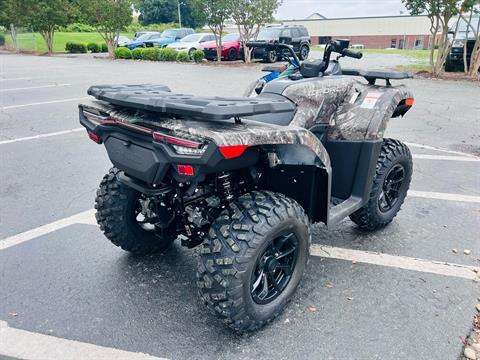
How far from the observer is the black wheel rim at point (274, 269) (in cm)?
250

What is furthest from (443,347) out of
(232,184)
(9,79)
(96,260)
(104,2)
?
(104,2)

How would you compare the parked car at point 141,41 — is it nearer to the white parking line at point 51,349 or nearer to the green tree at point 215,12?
the green tree at point 215,12

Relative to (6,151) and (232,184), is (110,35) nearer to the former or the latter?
(6,151)

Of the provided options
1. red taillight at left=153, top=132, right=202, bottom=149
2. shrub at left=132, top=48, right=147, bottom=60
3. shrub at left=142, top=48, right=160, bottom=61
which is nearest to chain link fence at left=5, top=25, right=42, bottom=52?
shrub at left=132, top=48, right=147, bottom=60

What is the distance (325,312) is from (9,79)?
15.3 meters

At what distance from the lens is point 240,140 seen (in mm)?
2006

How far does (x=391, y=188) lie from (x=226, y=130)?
2171 millimetres

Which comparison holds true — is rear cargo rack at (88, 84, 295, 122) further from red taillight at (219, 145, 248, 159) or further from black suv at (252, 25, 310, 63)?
black suv at (252, 25, 310, 63)

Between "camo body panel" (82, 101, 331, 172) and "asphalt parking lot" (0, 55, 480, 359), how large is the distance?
105 centimetres

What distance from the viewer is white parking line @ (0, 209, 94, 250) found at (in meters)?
3.58

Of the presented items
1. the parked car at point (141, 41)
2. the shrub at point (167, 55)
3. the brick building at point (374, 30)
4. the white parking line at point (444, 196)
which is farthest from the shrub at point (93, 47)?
the brick building at point (374, 30)

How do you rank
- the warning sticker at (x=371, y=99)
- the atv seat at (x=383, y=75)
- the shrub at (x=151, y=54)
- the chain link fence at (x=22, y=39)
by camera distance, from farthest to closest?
the chain link fence at (x=22, y=39)
the shrub at (x=151, y=54)
the atv seat at (x=383, y=75)
the warning sticker at (x=371, y=99)

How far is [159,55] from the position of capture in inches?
880

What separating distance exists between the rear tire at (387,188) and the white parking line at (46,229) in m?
2.43
